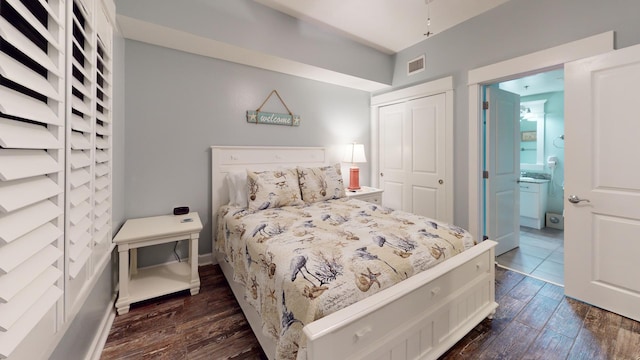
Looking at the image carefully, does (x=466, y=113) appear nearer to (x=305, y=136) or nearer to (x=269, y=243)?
(x=305, y=136)

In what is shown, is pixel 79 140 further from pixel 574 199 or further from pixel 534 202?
pixel 534 202

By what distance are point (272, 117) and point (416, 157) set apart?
6.64 ft

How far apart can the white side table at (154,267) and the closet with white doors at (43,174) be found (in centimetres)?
59

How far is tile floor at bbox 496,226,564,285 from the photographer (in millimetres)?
2584

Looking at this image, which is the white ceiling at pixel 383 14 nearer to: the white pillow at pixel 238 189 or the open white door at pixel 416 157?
the open white door at pixel 416 157

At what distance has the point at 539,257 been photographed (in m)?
2.98

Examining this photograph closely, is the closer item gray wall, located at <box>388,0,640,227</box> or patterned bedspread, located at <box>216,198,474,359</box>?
patterned bedspread, located at <box>216,198,474,359</box>

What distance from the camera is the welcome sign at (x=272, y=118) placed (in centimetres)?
300

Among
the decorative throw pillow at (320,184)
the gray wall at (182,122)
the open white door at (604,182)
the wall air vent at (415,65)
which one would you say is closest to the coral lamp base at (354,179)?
the decorative throw pillow at (320,184)

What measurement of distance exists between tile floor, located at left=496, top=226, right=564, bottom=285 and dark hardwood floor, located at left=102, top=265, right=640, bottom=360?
0.44 meters

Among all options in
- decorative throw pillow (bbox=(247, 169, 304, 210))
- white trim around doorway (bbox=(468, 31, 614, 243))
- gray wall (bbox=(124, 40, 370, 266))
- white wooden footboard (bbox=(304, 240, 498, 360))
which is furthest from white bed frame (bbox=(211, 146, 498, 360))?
white trim around doorway (bbox=(468, 31, 614, 243))

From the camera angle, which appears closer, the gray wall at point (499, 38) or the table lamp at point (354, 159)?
the gray wall at point (499, 38)

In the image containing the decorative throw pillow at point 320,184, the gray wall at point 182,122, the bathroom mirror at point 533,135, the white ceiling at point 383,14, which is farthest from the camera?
the bathroom mirror at point 533,135

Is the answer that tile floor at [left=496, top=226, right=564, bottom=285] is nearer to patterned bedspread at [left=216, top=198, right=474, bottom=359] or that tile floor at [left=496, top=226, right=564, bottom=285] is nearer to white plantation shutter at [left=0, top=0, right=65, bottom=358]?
patterned bedspread at [left=216, top=198, right=474, bottom=359]
